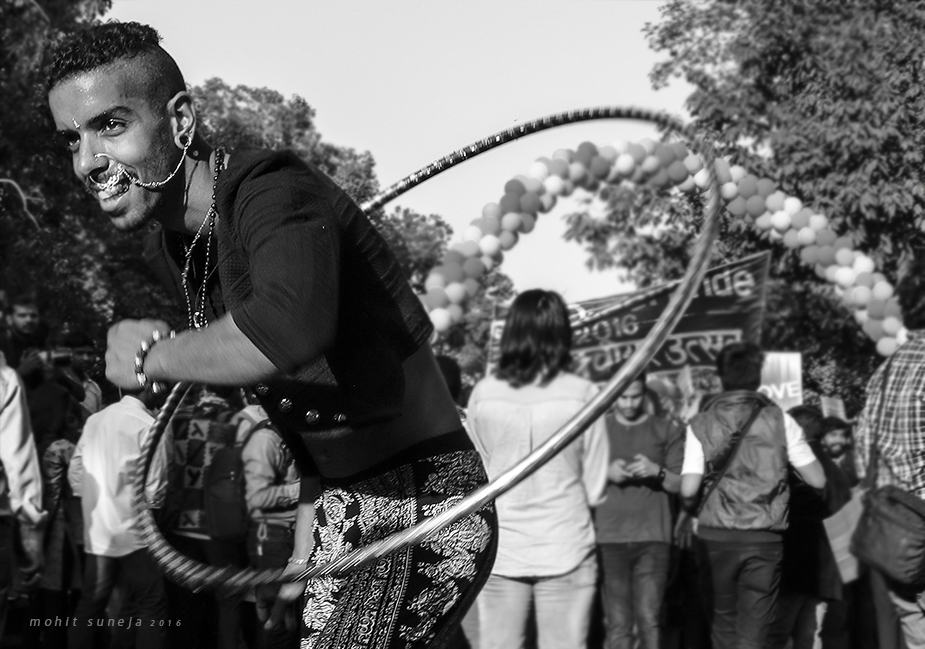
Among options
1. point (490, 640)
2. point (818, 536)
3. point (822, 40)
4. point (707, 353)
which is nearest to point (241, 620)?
point (490, 640)

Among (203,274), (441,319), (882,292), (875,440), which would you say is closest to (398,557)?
(203,274)

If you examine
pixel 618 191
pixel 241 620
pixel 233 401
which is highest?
pixel 618 191

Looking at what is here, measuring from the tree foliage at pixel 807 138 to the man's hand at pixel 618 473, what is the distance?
10.5ft

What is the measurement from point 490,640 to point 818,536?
2097 millimetres

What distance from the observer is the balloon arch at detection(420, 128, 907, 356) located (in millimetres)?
7477

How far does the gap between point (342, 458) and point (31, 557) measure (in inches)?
164

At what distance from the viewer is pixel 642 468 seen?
19.9 ft

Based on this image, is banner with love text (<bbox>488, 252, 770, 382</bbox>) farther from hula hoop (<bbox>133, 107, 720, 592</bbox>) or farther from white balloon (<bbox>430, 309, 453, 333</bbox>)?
hula hoop (<bbox>133, 107, 720, 592</bbox>)

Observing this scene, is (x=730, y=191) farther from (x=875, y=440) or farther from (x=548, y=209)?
(x=875, y=440)

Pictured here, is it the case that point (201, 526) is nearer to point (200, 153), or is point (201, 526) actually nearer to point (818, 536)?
point (818, 536)

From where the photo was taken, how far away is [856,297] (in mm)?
8828

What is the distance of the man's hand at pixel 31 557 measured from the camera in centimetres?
565

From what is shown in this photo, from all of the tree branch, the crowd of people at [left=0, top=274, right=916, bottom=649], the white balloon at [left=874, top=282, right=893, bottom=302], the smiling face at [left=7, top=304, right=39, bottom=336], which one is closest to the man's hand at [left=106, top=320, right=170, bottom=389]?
the crowd of people at [left=0, top=274, right=916, bottom=649]

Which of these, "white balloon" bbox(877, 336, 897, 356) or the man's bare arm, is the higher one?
"white balloon" bbox(877, 336, 897, 356)
